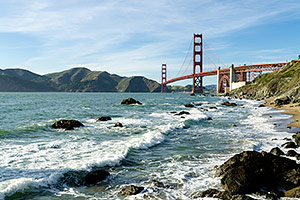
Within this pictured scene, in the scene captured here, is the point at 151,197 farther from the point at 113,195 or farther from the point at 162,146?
the point at 162,146

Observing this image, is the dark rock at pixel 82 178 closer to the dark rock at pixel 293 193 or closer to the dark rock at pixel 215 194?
the dark rock at pixel 215 194

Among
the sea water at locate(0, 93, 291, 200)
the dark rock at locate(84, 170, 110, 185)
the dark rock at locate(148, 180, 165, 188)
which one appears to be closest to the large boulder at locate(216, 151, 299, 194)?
the sea water at locate(0, 93, 291, 200)

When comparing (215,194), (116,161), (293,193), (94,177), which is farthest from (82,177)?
(293,193)

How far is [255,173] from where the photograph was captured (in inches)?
219

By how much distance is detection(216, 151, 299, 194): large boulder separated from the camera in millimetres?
5258

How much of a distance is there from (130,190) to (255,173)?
9.42ft

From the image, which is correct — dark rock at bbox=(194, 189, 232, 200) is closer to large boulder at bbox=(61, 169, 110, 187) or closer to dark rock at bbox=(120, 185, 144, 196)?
dark rock at bbox=(120, 185, 144, 196)

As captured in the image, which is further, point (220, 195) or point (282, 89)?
point (282, 89)

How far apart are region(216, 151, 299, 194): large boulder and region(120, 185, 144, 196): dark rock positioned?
6.24 feet

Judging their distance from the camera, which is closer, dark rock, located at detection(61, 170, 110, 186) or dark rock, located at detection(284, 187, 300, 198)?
dark rock, located at detection(284, 187, 300, 198)

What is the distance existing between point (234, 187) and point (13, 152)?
26.6ft

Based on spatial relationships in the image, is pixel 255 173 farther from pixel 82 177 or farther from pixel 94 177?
pixel 82 177

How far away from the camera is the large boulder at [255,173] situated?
5258 mm

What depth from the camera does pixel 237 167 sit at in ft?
18.6
